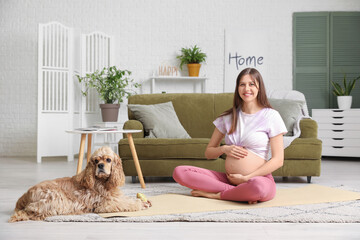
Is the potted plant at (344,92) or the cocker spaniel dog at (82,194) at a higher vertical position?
the potted plant at (344,92)

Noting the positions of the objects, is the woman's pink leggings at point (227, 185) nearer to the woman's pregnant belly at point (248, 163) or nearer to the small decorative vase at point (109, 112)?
the woman's pregnant belly at point (248, 163)

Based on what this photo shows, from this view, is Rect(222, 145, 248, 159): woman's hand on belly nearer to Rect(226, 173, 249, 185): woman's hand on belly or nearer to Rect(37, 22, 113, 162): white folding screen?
Rect(226, 173, 249, 185): woman's hand on belly

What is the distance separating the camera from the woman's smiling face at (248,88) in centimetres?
243

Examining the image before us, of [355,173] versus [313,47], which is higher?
[313,47]

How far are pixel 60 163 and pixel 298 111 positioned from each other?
3.05 m

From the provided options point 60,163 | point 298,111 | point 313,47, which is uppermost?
point 313,47

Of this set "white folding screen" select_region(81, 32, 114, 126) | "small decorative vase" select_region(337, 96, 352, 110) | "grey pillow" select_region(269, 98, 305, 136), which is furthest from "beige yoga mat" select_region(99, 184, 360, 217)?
"white folding screen" select_region(81, 32, 114, 126)

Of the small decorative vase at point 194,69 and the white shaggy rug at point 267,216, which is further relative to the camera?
the small decorative vase at point 194,69

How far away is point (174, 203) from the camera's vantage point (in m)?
2.48

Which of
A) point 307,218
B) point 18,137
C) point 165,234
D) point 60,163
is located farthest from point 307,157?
point 18,137

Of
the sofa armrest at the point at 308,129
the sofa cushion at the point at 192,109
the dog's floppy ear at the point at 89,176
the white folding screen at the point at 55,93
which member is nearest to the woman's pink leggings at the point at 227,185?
the dog's floppy ear at the point at 89,176

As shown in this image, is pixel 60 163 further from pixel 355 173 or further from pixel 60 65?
pixel 355 173

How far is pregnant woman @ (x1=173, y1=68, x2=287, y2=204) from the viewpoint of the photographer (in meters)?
2.39

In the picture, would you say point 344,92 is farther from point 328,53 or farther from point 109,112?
point 109,112
